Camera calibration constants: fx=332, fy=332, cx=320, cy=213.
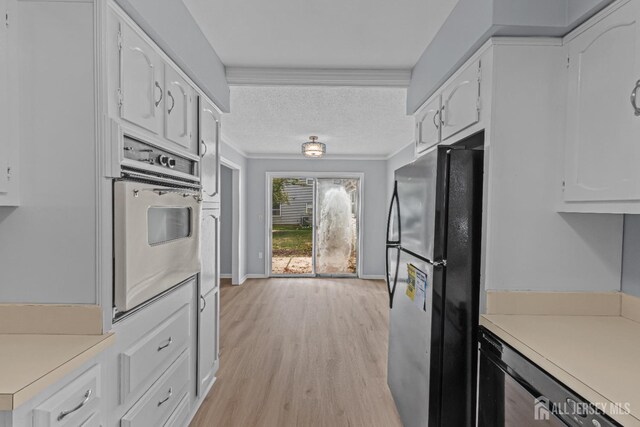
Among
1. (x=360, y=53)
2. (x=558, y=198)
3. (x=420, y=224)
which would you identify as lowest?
(x=420, y=224)

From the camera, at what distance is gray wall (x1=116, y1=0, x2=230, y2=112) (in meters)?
1.43

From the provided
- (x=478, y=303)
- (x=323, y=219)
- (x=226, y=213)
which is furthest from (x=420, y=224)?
(x=226, y=213)

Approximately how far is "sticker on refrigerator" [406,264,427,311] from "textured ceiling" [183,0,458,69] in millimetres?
1412

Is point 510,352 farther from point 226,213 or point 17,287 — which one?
point 226,213

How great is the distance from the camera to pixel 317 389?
2.52 m

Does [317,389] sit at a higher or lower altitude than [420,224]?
lower

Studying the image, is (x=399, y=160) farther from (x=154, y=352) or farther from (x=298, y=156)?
(x=154, y=352)

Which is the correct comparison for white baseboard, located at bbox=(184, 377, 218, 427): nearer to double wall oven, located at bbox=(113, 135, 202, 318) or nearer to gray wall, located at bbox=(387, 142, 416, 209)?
double wall oven, located at bbox=(113, 135, 202, 318)

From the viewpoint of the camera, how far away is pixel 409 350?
191cm

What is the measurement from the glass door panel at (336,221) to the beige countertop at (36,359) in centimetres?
519

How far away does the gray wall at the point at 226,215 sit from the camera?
6258 mm

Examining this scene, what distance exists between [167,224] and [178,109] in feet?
2.14

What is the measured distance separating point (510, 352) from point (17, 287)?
1.89 m

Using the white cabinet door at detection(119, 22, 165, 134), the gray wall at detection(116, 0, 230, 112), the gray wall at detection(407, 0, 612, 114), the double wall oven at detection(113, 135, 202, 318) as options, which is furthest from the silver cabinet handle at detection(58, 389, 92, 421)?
the gray wall at detection(407, 0, 612, 114)
